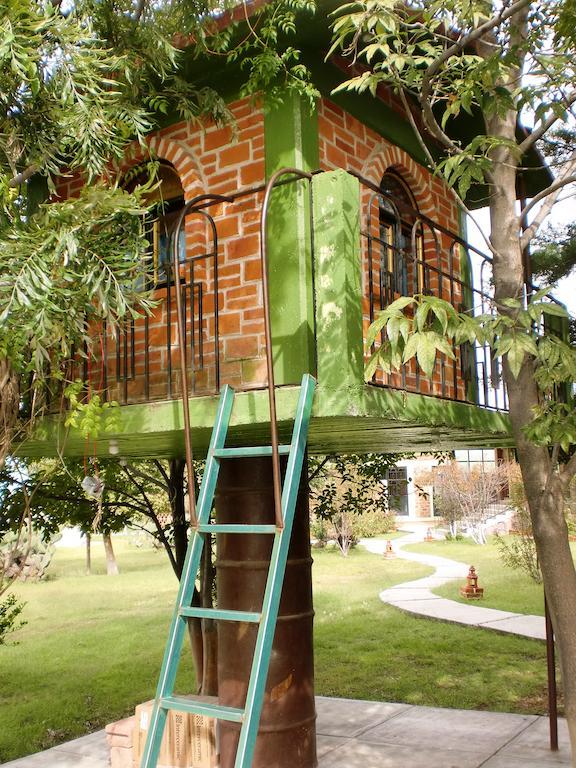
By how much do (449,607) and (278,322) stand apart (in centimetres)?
1306

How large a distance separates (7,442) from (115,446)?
3.34 feet

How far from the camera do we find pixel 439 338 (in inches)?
141

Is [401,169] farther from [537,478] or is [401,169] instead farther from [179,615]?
[179,615]

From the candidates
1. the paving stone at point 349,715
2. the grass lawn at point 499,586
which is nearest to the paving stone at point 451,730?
the paving stone at point 349,715

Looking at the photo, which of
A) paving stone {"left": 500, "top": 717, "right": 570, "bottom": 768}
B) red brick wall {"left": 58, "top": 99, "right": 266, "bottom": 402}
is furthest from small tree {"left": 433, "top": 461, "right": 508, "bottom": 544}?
red brick wall {"left": 58, "top": 99, "right": 266, "bottom": 402}

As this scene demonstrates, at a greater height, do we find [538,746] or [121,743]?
[121,743]

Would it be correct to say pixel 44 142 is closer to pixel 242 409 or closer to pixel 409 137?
pixel 242 409

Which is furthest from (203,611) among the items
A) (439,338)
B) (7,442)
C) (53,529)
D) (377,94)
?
(53,529)

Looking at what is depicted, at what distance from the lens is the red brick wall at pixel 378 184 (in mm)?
5500

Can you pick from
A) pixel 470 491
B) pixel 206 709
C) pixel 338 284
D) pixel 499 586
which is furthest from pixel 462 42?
pixel 470 491

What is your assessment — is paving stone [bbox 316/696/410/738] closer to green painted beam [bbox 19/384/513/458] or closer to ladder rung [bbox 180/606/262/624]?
green painted beam [bbox 19/384/513/458]

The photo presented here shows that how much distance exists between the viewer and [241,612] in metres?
3.54

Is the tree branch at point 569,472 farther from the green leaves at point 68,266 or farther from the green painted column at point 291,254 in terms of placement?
the green leaves at point 68,266

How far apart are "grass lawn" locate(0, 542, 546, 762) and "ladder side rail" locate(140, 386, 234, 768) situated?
23.0 feet
